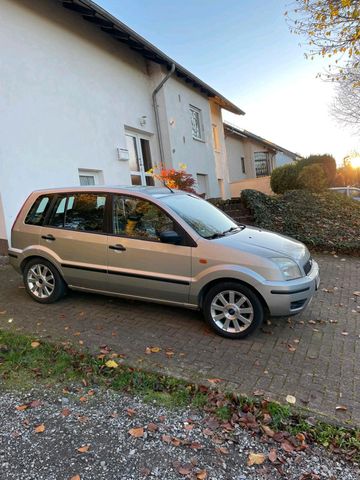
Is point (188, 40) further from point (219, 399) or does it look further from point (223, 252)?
point (219, 399)

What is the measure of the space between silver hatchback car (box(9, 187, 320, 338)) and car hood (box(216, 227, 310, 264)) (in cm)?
1

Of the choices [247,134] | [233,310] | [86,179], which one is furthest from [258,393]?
[247,134]

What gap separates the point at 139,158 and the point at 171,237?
8.50m

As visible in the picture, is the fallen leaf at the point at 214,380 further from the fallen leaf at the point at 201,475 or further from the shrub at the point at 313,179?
the shrub at the point at 313,179

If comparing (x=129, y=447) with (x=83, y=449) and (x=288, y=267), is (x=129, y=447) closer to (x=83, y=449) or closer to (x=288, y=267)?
(x=83, y=449)

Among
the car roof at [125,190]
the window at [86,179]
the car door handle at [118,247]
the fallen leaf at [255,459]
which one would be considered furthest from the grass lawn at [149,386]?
the window at [86,179]

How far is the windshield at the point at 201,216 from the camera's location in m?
4.19

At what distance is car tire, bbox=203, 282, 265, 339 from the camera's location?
3740 millimetres

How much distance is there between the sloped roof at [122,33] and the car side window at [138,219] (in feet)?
20.7

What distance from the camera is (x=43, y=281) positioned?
4.91 meters

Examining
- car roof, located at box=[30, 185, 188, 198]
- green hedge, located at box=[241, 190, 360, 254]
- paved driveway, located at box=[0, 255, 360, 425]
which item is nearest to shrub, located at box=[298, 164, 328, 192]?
green hedge, located at box=[241, 190, 360, 254]

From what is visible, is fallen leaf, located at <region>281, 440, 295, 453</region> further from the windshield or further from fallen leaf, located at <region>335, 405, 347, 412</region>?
the windshield

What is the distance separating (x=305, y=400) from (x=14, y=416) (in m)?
2.40

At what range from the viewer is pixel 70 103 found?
8641 millimetres
